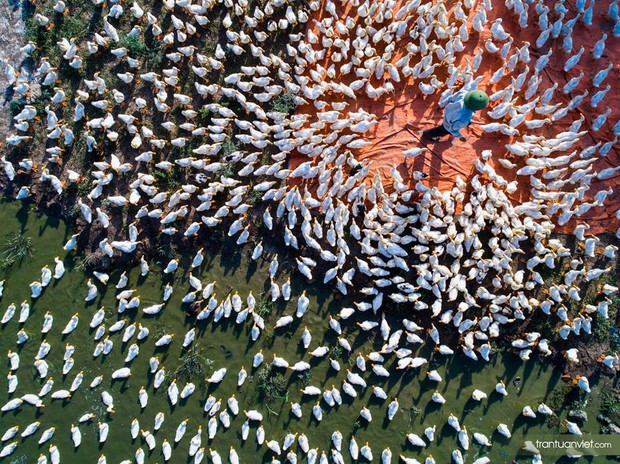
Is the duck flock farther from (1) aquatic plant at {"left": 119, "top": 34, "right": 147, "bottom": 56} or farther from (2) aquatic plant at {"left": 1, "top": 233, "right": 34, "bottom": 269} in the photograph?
(2) aquatic plant at {"left": 1, "top": 233, "right": 34, "bottom": 269}

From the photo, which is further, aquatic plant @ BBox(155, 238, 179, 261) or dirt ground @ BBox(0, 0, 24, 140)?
dirt ground @ BBox(0, 0, 24, 140)

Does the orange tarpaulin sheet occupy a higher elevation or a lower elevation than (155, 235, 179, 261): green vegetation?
higher

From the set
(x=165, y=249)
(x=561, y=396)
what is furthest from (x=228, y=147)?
(x=561, y=396)

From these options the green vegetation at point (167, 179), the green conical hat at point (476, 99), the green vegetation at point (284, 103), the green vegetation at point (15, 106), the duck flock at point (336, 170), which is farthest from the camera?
the green vegetation at point (15, 106)

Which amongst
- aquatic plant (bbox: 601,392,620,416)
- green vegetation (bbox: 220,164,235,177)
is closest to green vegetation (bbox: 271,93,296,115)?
green vegetation (bbox: 220,164,235,177)

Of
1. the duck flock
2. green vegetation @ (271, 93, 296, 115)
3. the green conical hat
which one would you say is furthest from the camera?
green vegetation @ (271, 93, 296, 115)

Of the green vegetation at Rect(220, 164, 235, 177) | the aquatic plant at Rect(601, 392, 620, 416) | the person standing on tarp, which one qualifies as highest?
the person standing on tarp

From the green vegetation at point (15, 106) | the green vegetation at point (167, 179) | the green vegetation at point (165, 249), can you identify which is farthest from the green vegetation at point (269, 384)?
the green vegetation at point (15, 106)

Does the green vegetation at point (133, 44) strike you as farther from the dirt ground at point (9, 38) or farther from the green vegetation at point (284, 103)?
the green vegetation at point (284, 103)
